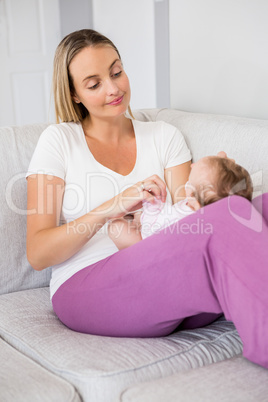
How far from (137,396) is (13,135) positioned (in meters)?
0.99

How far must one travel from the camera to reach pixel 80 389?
45.8 inches

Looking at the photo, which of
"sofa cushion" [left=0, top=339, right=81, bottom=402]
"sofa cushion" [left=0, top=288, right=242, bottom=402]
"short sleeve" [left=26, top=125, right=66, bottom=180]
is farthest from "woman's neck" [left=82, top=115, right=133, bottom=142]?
"sofa cushion" [left=0, top=339, right=81, bottom=402]

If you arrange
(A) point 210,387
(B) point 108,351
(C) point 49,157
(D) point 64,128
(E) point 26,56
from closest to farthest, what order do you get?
(A) point 210,387 < (B) point 108,351 < (C) point 49,157 < (D) point 64,128 < (E) point 26,56

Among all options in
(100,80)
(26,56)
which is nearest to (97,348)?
(100,80)

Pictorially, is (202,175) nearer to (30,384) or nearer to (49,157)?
(49,157)

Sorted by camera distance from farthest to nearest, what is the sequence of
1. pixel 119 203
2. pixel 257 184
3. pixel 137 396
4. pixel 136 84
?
pixel 136 84
pixel 257 184
pixel 119 203
pixel 137 396

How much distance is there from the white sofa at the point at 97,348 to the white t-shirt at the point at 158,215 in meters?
0.28

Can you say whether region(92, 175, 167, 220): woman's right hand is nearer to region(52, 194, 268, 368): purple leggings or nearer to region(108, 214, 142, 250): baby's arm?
region(108, 214, 142, 250): baby's arm

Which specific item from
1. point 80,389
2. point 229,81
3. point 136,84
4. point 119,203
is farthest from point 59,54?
point 136,84

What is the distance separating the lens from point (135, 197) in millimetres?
1370

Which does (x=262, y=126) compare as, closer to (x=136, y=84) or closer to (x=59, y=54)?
(x=59, y=54)

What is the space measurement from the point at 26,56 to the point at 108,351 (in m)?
3.51

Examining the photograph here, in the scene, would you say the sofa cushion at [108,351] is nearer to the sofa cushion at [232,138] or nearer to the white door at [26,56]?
the sofa cushion at [232,138]

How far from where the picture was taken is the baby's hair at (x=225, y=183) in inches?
49.8
